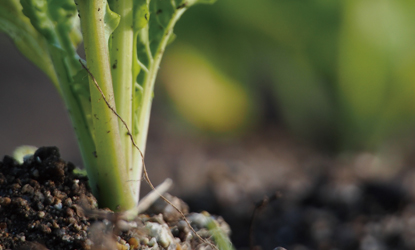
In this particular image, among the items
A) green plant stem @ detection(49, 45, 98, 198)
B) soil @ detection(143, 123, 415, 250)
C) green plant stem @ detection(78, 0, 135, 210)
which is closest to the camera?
green plant stem @ detection(78, 0, 135, 210)

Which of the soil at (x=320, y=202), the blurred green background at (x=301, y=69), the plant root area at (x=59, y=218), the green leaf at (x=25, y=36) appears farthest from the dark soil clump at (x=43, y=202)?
the blurred green background at (x=301, y=69)

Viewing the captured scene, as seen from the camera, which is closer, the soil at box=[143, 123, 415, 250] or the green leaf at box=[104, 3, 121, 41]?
the green leaf at box=[104, 3, 121, 41]

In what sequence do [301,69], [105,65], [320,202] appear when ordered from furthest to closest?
[301,69] < [320,202] < [105,65]

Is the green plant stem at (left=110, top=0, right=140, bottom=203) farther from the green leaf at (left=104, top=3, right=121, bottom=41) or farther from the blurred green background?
the blurred green background

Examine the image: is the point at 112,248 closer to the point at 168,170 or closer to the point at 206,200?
the point at 206,200

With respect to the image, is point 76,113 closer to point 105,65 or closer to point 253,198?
point 105,65

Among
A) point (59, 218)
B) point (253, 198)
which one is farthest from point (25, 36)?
point (253, 198)

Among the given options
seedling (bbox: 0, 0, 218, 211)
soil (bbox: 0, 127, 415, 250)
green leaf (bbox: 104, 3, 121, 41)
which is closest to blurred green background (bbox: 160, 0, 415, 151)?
soil (bbox: 0, 127, 415, 250)
